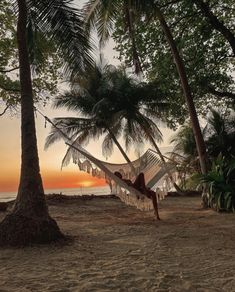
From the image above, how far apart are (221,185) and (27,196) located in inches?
217

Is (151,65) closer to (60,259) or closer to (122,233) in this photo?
(122,233)

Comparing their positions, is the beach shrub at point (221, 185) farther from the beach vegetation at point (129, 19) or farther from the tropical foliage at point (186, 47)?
the tropical foliage at point (186, 47)

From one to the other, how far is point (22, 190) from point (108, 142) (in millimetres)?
14542

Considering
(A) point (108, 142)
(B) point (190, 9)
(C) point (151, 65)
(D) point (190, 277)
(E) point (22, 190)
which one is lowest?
(D) point (190, 277)

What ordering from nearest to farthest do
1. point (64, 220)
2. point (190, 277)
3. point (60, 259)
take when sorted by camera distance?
point (190, 277) → point (60, 259) → point (64, 220)

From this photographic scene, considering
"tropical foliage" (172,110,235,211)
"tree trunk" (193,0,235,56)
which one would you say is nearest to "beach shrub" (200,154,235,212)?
"tropical foliage" (172,110,235,211)

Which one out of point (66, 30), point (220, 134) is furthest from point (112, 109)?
point (66, 30)

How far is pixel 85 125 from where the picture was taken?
773 inches

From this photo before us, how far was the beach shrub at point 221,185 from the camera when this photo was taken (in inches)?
375

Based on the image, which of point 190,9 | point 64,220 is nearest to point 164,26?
point 190,9

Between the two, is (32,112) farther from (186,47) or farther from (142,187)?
(186,47)

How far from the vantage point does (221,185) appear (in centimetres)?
984

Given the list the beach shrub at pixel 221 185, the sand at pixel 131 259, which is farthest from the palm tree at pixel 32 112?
the beach shrub at pixel 221 185

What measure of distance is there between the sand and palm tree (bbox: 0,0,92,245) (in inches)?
13.3
